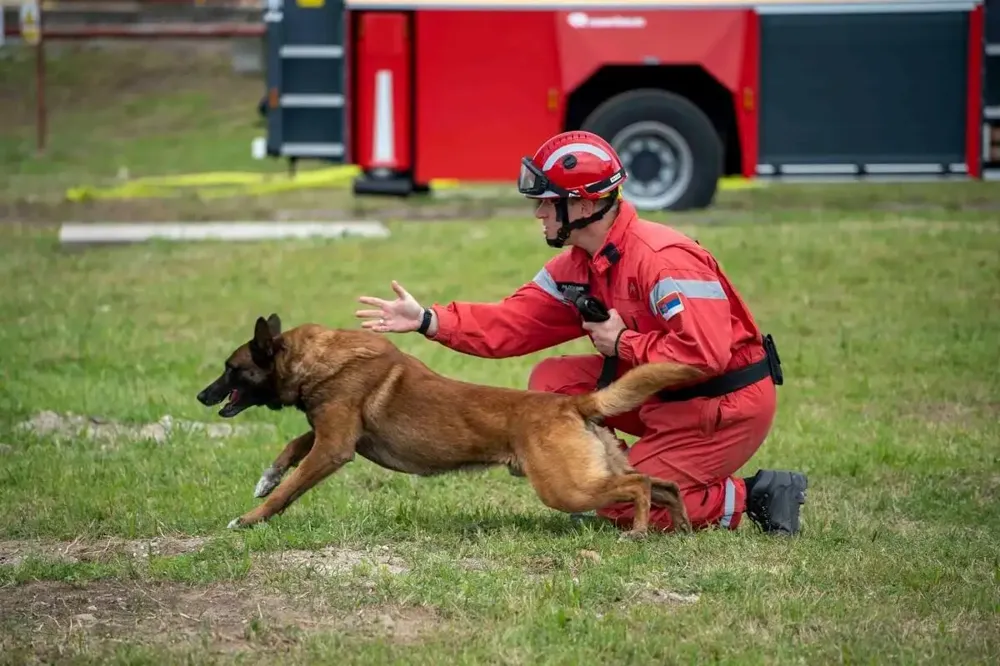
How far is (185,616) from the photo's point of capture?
5.13 meters

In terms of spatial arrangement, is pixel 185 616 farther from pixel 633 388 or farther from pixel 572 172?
pixel 572 172

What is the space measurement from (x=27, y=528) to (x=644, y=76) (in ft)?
32.7

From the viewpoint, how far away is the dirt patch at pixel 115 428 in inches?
328

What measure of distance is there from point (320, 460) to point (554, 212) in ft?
4.19

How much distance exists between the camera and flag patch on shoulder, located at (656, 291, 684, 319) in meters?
6.02

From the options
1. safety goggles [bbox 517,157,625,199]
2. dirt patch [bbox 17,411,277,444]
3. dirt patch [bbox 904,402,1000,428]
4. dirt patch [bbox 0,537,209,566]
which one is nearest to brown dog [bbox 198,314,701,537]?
dirt patch [bbox 0,537,209,566]

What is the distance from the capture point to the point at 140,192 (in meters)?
19.0

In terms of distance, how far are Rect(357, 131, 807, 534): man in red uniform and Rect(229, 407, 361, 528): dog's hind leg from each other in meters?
0.39

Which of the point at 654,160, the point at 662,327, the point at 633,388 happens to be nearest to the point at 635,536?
the point at 633,388

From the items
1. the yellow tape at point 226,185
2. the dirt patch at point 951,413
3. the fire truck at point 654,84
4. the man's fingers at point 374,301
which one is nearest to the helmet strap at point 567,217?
the man's fingers at point 374,301

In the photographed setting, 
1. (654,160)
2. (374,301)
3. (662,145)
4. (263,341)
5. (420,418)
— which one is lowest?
(420,418)

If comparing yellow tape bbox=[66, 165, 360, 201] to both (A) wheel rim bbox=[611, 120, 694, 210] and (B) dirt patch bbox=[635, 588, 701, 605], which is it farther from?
(B) dirt patch bbox=[635, 588, 701, 605]

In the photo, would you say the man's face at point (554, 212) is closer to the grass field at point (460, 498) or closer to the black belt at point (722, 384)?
the black belt at point (722, 384)

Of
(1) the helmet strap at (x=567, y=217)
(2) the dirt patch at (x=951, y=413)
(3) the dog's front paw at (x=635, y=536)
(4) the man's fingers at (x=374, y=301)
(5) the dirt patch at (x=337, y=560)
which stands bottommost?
(2) the dirt patch at (x=951, y=413)
